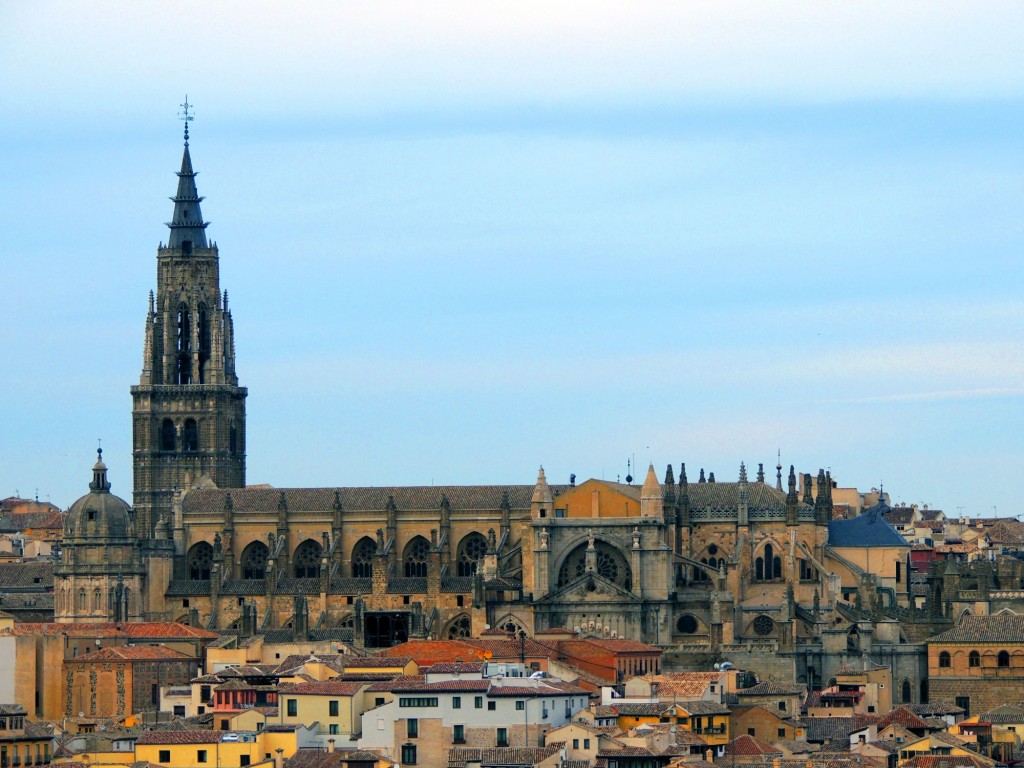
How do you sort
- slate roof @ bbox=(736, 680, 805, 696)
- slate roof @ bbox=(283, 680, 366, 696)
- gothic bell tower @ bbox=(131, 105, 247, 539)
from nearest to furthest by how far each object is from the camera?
slate roof @ bbox=(283, 680, 366, 696) → slate roof @ bbox=(736, 680, 805, 696) → gothic bell tower @ bbox=(131, 105, 247, 539)

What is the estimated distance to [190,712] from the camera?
128 meters

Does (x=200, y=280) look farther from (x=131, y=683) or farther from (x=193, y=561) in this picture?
(x=131, y=683)

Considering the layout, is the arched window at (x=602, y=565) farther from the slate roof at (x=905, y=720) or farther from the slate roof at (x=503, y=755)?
the slate roof at (x=503, y=755)

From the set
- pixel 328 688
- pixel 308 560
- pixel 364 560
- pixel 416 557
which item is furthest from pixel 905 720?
pixel 308 560

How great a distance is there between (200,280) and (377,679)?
66951 mm

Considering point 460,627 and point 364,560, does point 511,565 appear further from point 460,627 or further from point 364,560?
point 364,560

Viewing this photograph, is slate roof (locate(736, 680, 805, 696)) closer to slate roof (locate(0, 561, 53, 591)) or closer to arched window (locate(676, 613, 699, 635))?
arched window (locate(676, 613, 699, 635))

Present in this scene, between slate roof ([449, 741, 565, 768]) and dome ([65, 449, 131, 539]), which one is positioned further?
dome ([65, 449, 131, 539])

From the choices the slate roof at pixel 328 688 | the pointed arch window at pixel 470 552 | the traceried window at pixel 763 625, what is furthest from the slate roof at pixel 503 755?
the pointed arch window at pixel 470 552

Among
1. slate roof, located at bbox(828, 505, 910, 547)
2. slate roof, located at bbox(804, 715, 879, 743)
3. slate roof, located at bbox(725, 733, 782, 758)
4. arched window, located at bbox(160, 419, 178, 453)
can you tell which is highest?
arched window, located at bbox(160, 419, 178, 453)

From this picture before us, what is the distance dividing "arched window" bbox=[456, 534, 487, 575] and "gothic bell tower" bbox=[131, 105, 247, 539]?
63.4ft

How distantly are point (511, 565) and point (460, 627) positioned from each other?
419 cm

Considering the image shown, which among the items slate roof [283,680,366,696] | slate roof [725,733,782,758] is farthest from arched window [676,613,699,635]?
slate roof [725,733,782,758]

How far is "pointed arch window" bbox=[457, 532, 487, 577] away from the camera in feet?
546
